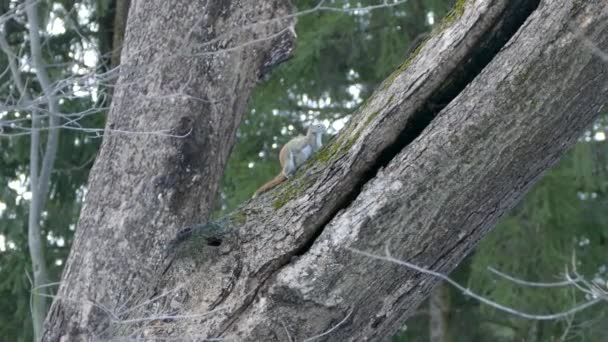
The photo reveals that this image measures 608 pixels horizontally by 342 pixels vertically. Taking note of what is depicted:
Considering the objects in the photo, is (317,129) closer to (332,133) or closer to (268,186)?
(268,186)

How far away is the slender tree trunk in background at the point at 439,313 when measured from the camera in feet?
30.9

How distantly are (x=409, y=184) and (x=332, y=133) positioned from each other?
17.2 feet

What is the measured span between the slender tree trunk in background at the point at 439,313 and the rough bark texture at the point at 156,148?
228 inches

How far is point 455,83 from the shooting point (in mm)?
3078

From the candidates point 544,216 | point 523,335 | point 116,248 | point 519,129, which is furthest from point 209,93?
point 523,335

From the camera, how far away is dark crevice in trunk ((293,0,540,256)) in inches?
121

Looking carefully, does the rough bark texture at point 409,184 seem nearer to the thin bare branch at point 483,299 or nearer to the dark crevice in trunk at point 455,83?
the dark crevice in trunk at point 455,83

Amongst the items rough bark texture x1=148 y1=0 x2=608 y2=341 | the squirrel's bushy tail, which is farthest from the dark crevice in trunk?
the squirrel's bushy tail

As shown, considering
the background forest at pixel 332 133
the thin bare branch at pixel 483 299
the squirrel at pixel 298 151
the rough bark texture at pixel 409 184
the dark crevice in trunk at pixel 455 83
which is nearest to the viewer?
the thin bare branch at pixel 483 299

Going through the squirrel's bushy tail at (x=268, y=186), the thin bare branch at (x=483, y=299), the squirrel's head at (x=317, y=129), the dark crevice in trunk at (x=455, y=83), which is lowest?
the thin bare branch at (x=483, y=299)

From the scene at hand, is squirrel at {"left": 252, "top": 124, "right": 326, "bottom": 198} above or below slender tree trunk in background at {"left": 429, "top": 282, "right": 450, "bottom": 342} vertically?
above

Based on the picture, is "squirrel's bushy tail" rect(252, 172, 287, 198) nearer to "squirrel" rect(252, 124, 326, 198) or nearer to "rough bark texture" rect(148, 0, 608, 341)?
"rough bark texture" rect(148, 0, 608, 341)

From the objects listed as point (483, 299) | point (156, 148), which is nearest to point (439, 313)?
point (156, 148)

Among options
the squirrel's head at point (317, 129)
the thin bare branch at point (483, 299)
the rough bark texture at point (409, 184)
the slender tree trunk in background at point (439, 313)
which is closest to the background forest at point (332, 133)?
the slender tree trunk in background at point (439, 313)
